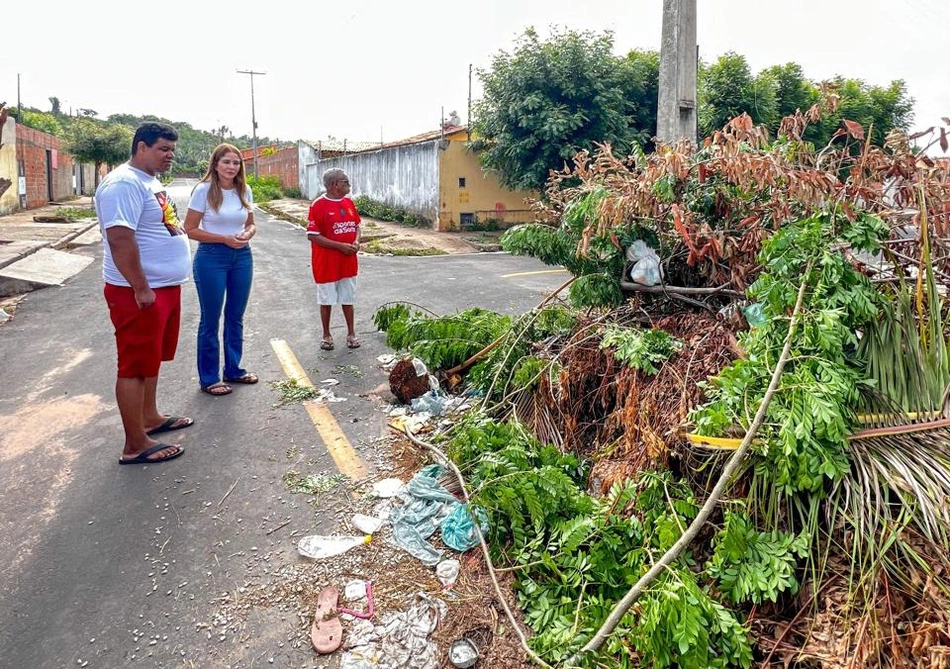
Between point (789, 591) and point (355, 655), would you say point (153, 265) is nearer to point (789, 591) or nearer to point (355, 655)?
point (355, 655)

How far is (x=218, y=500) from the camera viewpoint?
3.17 m

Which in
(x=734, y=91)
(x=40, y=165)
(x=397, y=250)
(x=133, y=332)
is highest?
(x=734, y=91)

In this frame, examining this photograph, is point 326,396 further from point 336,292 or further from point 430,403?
point 336,292

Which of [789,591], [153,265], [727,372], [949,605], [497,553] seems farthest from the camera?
[153,265]

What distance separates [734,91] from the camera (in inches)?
645

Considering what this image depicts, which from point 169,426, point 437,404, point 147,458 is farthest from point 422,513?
point 169,426

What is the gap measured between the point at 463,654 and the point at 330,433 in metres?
2.09

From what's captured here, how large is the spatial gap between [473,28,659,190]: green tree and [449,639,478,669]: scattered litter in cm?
1380

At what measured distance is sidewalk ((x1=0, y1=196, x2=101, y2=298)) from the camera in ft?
27.9

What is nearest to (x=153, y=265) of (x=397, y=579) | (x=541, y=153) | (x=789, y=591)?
(x=397, y=579)

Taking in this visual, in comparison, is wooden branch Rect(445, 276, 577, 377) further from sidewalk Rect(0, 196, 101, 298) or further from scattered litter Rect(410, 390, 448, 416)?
sidewalk Rect(0, 196, 101, 298)

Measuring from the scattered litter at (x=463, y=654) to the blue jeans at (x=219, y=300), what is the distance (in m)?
3.20

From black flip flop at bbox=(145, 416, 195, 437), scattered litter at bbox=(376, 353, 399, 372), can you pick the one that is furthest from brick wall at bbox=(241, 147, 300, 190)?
black flip flop at bbox=(145, 416, 195, 437)

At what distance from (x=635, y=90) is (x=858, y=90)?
950 cm
